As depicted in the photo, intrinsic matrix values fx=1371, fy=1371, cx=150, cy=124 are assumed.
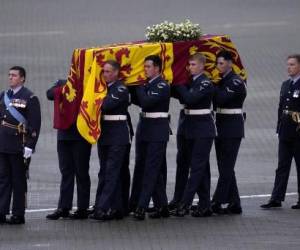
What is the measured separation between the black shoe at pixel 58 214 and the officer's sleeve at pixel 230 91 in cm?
211

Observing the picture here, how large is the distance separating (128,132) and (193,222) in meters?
1.22

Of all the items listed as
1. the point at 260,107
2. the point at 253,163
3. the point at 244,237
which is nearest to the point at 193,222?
the point at 244,237

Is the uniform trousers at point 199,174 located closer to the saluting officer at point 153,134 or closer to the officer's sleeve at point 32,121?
the saluting officer at point 153,134

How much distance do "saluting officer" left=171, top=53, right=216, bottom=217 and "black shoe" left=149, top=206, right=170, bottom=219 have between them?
11cm

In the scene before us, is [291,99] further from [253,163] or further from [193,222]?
[253,163]

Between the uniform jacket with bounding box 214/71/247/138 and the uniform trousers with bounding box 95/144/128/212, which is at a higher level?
the uniform jacket with bounding box 214/71/247/138

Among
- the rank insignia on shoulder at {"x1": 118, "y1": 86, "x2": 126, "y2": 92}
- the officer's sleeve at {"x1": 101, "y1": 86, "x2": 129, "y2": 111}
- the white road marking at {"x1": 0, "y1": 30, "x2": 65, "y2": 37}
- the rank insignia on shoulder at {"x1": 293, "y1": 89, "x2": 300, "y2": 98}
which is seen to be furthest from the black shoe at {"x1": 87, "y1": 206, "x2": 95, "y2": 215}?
the white road marking at {"x1": 0, "y1": 30, "x2": 65, "y2": 37}

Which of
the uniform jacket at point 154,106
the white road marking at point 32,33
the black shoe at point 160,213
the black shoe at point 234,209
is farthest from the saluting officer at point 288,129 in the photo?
the white road marking at point 32,33

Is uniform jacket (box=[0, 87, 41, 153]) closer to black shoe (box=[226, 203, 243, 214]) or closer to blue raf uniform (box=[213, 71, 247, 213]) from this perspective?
blue raf uniform (box=[213, 71, 247, 213])

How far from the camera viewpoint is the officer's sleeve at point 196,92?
591 inches

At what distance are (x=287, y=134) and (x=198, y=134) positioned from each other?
1193mm

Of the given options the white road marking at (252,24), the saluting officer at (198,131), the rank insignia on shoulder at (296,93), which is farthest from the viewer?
the white road marking at (252,24)

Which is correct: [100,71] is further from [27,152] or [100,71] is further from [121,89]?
[27,152]

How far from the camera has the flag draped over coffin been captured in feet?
48.7
